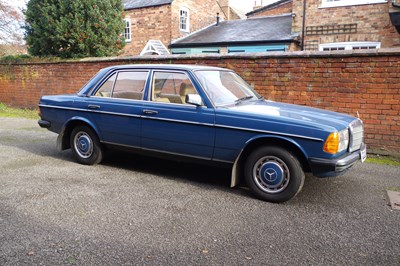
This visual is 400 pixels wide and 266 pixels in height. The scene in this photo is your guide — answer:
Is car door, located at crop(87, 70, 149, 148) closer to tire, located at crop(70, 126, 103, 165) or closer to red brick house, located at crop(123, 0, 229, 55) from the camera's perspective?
tire, located at crop(70, 126, 103, 165)

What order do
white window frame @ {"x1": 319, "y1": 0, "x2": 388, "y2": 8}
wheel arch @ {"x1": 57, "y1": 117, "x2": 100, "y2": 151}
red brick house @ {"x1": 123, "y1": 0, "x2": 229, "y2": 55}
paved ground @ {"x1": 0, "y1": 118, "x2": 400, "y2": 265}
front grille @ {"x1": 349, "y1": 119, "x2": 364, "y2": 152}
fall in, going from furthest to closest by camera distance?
red brick house @ {"x1": 123, "y1": 0, "x2": 229, "y2": 55}
white window frame @ {"x1": 319, "y1": 0, "x2": 388, "y2": 8}
wheel arch @ {"x1": 57, "y1": 117, "x2": 100, "y2": 151}
front grille @ {"x1": 349, "y1": 119, "x2": 364, "y2": 152}
paved ground @ {"x1": 0, "y1": 118, "x2": 400, "y2": 265}

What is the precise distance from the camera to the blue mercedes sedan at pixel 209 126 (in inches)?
155

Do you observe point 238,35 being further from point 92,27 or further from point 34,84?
point 34,84

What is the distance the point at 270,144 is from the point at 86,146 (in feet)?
10.1

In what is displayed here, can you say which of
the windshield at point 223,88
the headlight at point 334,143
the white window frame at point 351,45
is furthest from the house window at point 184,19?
the headlight at point 334,143

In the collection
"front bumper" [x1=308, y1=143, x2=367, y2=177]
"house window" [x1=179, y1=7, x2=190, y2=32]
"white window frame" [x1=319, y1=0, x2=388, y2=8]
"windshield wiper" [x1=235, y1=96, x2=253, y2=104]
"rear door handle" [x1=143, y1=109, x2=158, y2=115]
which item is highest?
"house window" [x1=179, y1=7, x2=190, y2=32]

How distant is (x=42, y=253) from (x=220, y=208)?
6.19ft

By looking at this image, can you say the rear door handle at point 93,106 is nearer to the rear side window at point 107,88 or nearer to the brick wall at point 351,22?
the rear side window at point 107,88

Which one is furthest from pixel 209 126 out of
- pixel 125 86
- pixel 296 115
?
pixel 125 86

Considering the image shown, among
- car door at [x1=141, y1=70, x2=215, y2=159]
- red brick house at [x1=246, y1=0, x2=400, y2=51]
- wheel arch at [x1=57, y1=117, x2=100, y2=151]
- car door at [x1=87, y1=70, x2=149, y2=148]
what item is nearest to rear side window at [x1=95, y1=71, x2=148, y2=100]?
car door at [x1=87, y1=70, x2=149, y2=148]

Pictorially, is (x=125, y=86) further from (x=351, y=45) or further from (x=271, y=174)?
(x=351, y=45)

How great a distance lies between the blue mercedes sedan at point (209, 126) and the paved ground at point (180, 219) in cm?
40

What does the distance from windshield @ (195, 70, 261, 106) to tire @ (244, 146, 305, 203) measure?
89 centimetres

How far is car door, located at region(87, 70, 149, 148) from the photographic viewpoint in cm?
499
